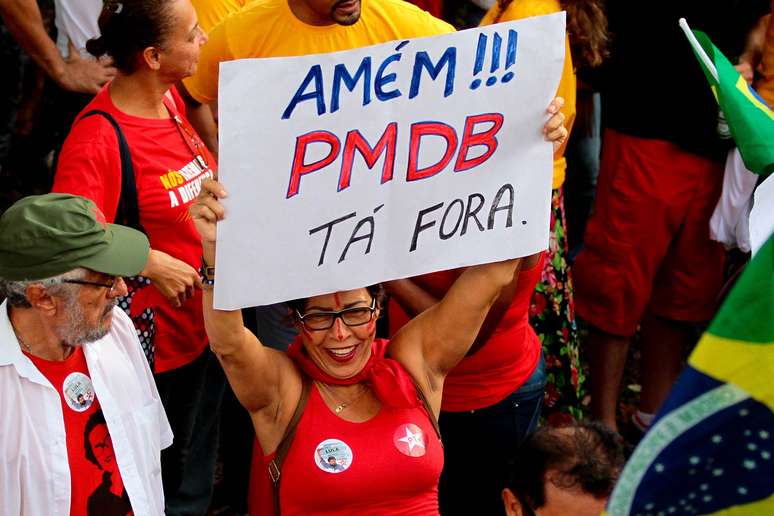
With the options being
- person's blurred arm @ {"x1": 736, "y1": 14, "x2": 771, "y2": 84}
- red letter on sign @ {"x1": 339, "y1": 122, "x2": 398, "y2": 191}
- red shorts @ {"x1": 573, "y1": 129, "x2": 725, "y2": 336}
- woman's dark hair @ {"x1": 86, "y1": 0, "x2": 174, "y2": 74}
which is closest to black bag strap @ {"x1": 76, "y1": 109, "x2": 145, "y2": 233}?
woman's dark hair @ {"x1": 86, "y1": 0, "x2": 174, "y2": 74}

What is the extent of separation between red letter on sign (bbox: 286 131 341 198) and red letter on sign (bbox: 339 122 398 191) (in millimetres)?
31

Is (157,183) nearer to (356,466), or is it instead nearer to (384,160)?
(384,160)

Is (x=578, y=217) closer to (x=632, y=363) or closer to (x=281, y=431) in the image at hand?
(x=632, y=363)

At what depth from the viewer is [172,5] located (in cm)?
370

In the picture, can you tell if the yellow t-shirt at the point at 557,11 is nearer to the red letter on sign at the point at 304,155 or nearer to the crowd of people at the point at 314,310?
the crowd of people at the point at 314,310

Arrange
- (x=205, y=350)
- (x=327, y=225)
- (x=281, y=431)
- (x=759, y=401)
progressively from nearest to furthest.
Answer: (x=759, y=401), (x=327, y=225), (x=281, y=431), (x=205, y=350)

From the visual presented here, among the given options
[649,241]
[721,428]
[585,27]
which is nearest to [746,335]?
[721,428]

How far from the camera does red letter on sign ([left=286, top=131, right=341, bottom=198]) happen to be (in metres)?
2.67

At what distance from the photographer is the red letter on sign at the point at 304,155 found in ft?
8.75

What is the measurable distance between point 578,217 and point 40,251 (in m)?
3.81

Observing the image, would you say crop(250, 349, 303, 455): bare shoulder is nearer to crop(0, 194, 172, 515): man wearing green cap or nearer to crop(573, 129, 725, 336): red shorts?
crop(0, 194, 172, 515): man wearing green cap

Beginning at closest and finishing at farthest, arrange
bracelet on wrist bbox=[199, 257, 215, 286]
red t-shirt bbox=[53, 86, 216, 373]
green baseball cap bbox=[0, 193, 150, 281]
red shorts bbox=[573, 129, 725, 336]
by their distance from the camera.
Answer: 1. bracelet on wrist bbox=[199, 257, 215, 286]
2. green baseball cap bbox=[0, 193, 150, 281]
3. red t-shirt bbox=[53, 86, 216, 373]
4. red shorts bbox=[573, 129, 725, 336]

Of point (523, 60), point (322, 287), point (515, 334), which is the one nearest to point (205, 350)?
point (515, 334)

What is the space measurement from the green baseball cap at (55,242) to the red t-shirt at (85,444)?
232mm
